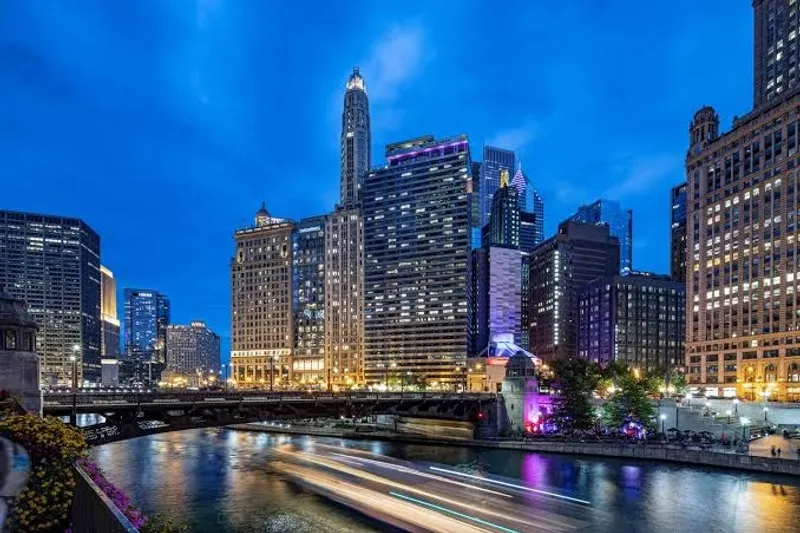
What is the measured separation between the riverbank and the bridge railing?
9819 millimetres

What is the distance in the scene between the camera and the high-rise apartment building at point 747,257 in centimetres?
13188

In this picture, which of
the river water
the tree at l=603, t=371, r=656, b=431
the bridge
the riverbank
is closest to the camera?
the river water

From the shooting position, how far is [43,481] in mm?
16609

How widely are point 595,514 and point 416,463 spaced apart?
28.3 m

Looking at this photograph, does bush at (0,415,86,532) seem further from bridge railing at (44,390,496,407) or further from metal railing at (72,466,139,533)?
bridge railing at (44,390,496,407)

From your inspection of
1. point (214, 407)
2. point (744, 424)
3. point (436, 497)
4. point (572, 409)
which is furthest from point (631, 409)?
point (214, 407)

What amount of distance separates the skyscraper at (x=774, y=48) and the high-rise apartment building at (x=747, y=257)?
161 inches

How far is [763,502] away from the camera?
50625 mm

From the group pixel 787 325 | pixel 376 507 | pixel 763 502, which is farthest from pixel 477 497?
pixel 787 325

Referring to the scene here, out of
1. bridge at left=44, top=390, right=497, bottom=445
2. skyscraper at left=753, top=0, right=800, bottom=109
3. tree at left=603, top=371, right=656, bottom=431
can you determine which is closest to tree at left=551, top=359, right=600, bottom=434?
tree at left=603, top=371, right=656, bottom=431

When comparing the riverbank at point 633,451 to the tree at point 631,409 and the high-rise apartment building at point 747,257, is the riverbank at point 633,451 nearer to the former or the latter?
the tree at point 631,409

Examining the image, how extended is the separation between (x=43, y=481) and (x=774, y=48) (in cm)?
22343

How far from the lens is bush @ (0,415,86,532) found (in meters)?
16.0

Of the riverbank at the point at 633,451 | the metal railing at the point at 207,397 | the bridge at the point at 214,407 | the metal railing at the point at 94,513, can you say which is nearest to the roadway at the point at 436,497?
the bridge at the point at 214,407
